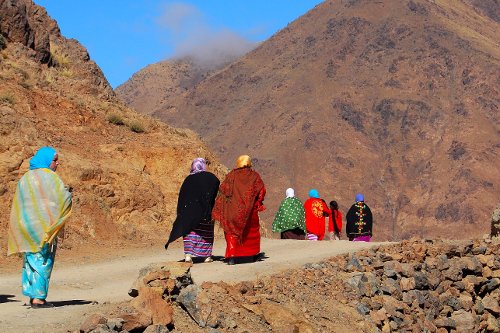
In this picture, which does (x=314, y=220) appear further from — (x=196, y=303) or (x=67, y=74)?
(x=67, y=74)

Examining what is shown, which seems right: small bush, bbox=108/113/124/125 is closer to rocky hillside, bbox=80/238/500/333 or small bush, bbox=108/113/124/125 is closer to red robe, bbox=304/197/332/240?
red robe, bbox=304/197/332/240

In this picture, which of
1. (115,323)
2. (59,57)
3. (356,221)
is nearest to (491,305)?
(356,221)

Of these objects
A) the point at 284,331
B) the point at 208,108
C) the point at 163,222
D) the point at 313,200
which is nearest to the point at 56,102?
the point at 163,222

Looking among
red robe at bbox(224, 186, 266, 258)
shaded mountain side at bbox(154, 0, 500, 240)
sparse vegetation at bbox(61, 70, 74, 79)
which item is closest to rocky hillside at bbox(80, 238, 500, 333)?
red robe at bbox(224, 186, 266, 258)

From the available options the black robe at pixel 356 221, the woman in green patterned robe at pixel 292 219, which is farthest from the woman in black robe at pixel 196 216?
the black robe at pixel 356 221

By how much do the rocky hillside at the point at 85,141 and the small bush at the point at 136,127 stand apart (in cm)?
3

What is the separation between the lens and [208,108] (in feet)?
277

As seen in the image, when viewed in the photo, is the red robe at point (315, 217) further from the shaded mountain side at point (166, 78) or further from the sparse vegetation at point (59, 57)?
the shaded mountain side at point (166, 78)

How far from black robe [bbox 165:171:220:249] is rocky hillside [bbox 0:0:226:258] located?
2.88 metres

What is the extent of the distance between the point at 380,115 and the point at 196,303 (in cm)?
6619

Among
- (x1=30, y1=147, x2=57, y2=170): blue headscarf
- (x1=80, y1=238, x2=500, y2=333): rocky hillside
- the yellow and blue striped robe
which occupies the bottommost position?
(x1=80, y1=238, x2=500, y2=333): rocky hillside

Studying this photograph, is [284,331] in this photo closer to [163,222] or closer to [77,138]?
[163,222]

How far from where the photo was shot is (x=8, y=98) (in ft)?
44.4

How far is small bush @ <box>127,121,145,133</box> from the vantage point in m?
15.9
